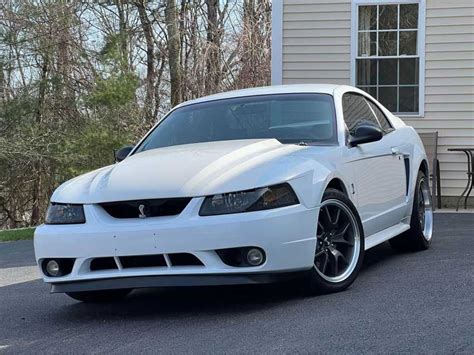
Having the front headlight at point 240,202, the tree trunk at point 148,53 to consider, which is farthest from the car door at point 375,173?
the tree trunk at point 148,53

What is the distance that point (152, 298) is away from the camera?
531 cm

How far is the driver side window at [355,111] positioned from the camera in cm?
584

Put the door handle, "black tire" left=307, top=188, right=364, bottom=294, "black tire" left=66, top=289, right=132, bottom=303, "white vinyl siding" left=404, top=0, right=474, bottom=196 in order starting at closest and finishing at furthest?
"black tire" left=307, top=188, right=364, bottom=294 → "black tire" left=66, top=289, right=132, bottom=303 → the door handle → "white vinyl siding" left=404, top=0, right=474, bottom=196

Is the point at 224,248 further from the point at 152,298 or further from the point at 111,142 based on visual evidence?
the point at 111,142

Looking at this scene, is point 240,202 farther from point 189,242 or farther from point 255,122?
point 255,122

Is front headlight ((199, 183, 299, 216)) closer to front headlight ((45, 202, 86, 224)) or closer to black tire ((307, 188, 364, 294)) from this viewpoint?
black tire ((307, 188, 364, 294))

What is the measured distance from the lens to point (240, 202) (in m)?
4.35

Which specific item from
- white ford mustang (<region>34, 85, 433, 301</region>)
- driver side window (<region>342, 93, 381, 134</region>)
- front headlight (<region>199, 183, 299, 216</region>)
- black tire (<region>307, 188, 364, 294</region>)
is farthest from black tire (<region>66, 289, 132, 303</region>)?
driver side window (<region>342, 93, 381, 134</region>)

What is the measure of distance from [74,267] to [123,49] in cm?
1371

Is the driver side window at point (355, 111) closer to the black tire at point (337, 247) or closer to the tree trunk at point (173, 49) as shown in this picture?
the black tire at point (337, 247)

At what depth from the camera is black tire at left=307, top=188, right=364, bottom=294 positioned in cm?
473

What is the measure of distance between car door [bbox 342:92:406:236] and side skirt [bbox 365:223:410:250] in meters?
0.04

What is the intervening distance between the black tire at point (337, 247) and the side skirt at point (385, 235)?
0.29 metres

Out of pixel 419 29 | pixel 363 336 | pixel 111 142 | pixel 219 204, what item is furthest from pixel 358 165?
pixel 111 142
